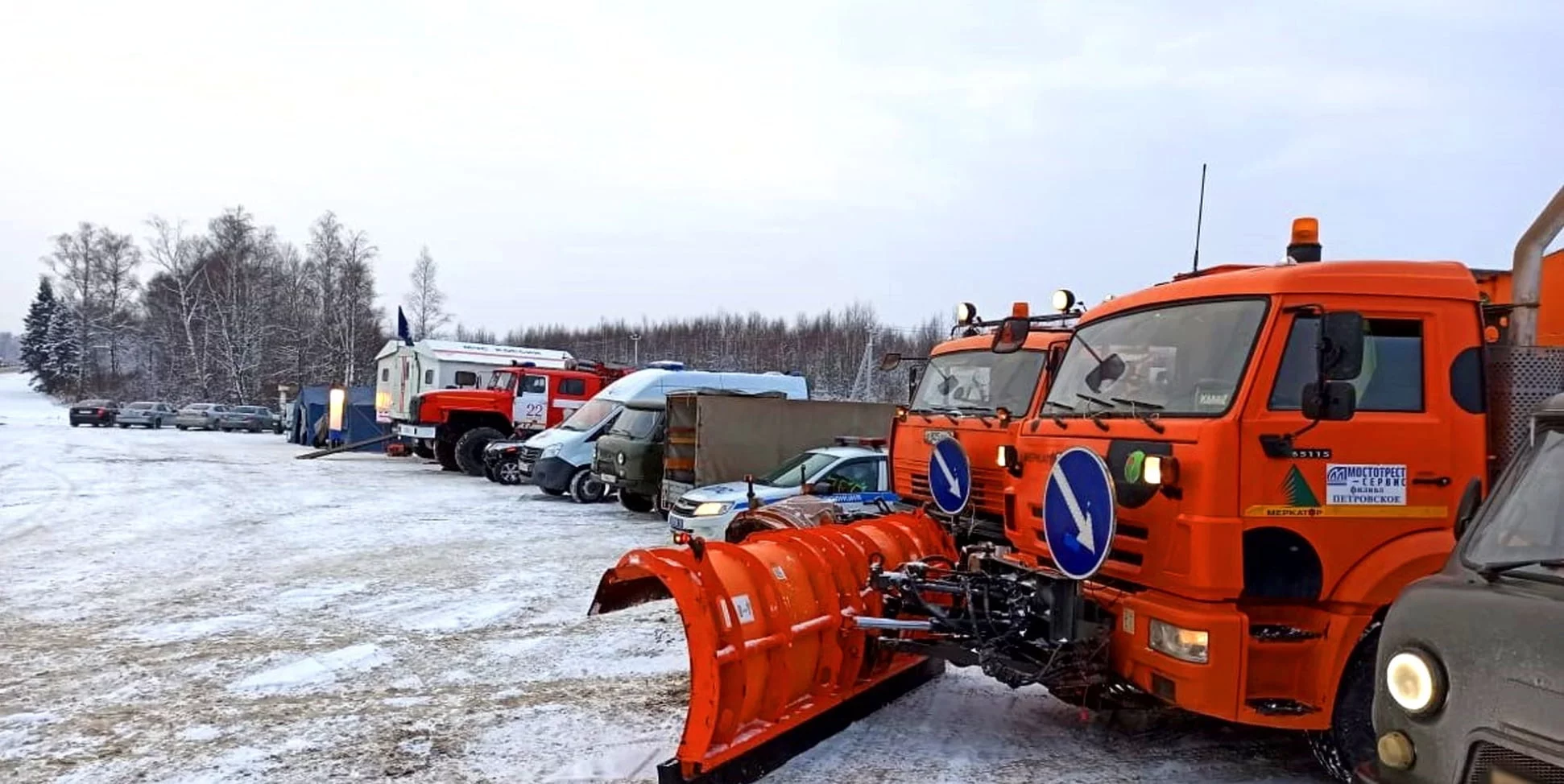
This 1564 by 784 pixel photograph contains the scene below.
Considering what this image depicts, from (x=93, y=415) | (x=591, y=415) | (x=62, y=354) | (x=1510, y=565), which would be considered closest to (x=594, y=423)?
(x=591, y=415)

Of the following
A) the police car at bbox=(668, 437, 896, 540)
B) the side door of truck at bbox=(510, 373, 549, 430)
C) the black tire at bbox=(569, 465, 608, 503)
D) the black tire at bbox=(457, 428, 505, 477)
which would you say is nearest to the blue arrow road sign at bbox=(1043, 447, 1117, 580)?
the police car at bbox=(668, 437, 896, 540)

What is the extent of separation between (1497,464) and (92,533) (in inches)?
564

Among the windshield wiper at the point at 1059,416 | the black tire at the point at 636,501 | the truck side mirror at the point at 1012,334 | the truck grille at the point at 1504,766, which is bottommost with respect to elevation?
the black tire at the point at 636,501

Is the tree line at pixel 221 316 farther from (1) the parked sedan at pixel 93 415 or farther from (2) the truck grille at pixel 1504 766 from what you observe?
(2) the truck grille at pixel 1504 766

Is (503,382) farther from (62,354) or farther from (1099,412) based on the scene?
(62,354)

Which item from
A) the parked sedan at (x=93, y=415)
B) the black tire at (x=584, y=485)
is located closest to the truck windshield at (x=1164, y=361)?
the black tire at (x=584, y=485)

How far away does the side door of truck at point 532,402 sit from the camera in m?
23.6

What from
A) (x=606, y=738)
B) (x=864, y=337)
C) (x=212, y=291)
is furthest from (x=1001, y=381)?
(x=864, y=337)

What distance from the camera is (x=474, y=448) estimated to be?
2325cm

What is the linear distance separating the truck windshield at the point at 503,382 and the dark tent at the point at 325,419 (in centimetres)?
578

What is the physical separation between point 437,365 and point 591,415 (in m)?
8.48

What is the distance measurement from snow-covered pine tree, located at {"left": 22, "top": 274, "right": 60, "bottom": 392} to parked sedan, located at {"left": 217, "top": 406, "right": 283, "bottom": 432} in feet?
152

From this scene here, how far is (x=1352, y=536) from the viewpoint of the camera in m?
4.39

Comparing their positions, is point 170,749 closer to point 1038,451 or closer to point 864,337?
point 1038,451
